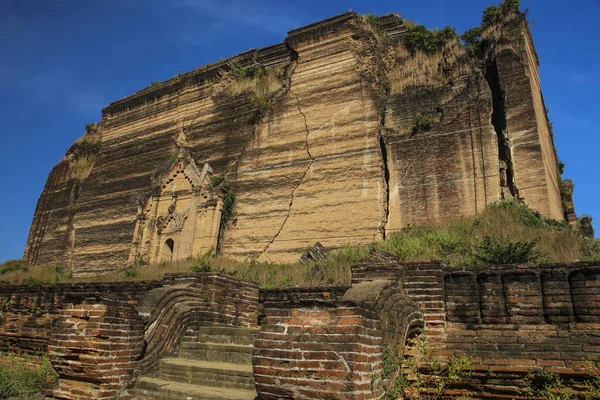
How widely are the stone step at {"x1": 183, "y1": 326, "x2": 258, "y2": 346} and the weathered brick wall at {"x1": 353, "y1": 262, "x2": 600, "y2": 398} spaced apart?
1.79m

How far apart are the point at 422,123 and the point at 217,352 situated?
10.1 meters

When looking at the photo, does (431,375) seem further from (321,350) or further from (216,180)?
(216,180)

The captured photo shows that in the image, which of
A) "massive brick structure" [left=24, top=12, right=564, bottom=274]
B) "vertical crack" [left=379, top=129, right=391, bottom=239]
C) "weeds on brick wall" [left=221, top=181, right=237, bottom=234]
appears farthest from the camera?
"weeds on brick wall" [left=221, top=181, right=237, bottom=234]

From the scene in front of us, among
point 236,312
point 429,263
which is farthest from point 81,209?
point 429,263

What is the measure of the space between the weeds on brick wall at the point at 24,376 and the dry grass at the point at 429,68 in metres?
12.6

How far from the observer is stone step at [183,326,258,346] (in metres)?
6.57

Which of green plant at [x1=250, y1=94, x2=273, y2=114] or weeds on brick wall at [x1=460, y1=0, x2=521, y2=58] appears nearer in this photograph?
weeds on brick wall at [x1=460, y1=0, x2=521, y2=58]

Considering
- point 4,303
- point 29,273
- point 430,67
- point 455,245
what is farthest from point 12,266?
point 455,245

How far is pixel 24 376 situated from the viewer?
24.6 feet

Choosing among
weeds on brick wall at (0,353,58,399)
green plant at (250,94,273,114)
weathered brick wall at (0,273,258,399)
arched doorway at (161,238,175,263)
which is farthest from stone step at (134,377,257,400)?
green plant at (250,94,273,114)

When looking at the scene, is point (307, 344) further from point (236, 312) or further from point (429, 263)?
point (236, 312)

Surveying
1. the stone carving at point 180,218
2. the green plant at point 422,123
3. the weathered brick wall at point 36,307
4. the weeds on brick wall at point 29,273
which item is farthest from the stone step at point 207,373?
the weeds on brick wall at point 29,273

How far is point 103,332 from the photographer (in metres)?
5.70

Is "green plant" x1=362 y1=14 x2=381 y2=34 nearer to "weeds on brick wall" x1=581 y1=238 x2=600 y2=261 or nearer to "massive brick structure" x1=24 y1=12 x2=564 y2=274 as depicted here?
"massive brick structure" x1=24 y1=12 x2=564 y2=274
